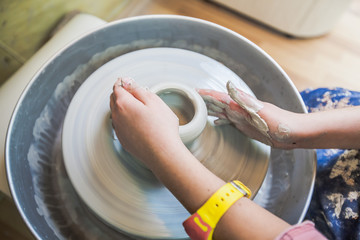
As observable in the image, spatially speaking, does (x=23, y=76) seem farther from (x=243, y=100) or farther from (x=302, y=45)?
(x=302, y=45)

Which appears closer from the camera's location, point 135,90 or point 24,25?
point 135,90

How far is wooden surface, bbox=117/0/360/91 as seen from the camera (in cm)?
190

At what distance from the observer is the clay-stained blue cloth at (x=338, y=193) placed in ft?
2.64

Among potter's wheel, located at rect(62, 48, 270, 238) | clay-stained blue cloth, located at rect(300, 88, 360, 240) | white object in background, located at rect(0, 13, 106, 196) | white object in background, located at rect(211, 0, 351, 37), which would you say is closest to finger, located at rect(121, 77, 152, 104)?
potter's wheel, located at rect(62, 48, 270, 238)

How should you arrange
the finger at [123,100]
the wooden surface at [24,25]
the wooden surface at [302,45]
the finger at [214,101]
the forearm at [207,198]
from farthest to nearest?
the wooden surface at [302,45] → the wooden surface at [24,25] → the finger at [214,101] → the finger at [123,100] → the forearm at [207,198]

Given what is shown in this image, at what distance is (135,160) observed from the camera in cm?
81

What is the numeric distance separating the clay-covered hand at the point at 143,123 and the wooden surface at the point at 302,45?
1.32m

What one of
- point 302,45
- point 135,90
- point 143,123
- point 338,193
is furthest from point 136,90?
point 302,45

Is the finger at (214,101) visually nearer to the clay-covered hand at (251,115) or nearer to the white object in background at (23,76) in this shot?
the clay-covered hand at (251,115)

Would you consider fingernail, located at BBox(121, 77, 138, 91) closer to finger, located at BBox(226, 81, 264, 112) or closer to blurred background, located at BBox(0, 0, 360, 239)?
finger, located at BBox(226, 81, 264, 112)

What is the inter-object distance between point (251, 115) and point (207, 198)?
280mm

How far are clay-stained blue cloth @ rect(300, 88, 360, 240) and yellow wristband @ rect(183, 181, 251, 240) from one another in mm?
381

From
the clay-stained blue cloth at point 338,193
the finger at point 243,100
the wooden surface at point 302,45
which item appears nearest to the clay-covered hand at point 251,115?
the finger at point 243,100

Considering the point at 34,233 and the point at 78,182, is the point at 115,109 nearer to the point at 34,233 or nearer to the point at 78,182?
the point at 78,182
